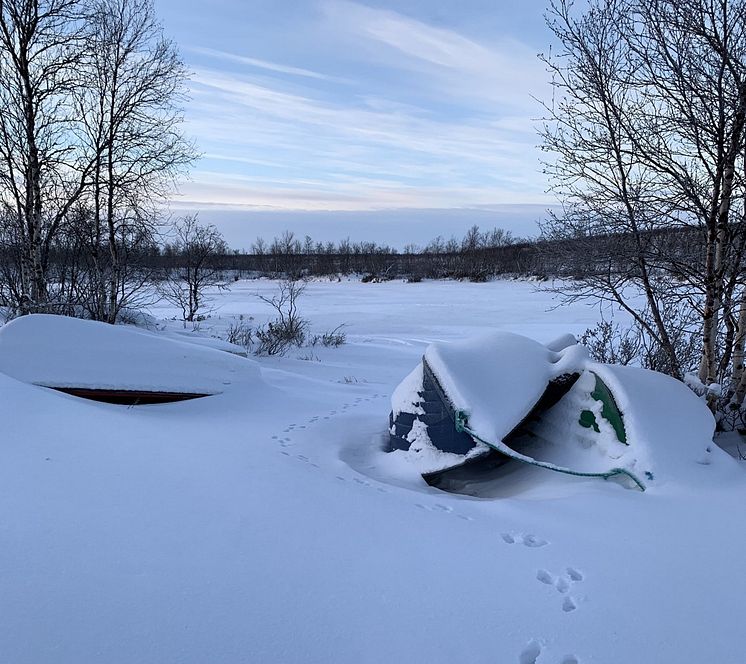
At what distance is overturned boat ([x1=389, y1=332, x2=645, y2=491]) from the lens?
3486 millimetres

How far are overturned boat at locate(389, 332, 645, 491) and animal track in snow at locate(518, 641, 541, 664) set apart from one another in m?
1.63

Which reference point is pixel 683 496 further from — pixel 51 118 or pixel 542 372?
pixel 51 118

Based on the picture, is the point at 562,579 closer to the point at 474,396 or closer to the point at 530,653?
the point at 530,653

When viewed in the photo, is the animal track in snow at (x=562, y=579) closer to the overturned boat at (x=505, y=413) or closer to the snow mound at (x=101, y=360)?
the overturned boat at (x=505, y=413)

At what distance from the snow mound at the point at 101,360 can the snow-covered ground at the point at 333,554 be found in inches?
34.3

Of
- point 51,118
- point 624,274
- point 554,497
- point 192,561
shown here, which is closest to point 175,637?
point 192,561

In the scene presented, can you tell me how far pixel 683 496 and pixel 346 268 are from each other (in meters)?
54.4

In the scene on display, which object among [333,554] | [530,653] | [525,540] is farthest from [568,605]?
[333,554]

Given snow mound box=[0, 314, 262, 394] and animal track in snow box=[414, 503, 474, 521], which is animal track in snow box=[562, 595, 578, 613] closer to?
animal track in snow box=[414, 503, 474, 521]

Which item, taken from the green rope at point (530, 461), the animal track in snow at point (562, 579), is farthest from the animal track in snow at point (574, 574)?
the green rope at point (530, 461)

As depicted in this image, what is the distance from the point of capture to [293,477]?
10.3 feet

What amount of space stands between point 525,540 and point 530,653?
827 millimetres

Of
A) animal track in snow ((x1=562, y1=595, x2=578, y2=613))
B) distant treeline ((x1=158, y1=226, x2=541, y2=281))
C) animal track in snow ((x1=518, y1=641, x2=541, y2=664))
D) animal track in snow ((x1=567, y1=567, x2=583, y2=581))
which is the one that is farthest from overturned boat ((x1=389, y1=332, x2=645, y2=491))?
distant treeline ((x1=158, y1=226, x2=541, y2=281))

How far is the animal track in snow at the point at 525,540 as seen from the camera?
2.49m
